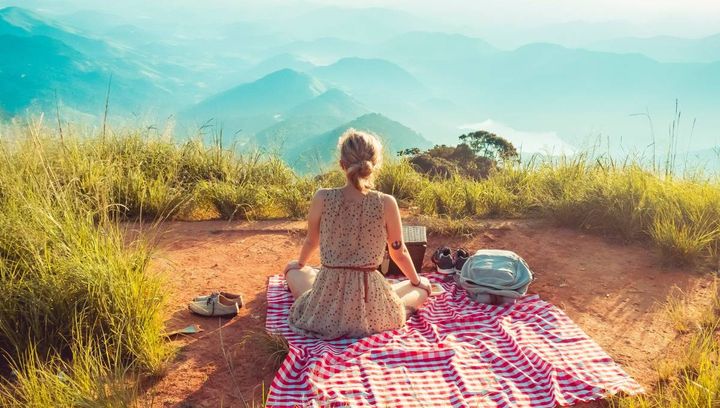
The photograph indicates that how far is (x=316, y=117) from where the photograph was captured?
554ft

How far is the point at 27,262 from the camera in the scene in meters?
3.35

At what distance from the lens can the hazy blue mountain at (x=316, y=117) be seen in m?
151

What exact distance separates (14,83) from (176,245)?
176m

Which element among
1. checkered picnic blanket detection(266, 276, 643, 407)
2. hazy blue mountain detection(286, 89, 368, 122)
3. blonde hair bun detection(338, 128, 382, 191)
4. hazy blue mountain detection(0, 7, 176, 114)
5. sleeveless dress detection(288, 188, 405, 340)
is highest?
hazy blue mountain detection(0, 7, 176, 114)

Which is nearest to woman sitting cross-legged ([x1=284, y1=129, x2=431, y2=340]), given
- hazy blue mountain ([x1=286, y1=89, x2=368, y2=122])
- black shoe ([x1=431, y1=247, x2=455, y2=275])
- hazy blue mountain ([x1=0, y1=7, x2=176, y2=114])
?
black shoe ([x1=431, y1=247, x2=455, y2=275])

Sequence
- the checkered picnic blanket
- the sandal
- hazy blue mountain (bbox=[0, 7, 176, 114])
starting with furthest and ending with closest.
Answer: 1. hazy blue mountain (bbox=[0, 7, 176, 114])
2. the sandal
3. the checkered picnic blanket

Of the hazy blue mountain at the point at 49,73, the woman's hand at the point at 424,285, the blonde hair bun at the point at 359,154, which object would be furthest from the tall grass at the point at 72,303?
the hazy blue mountain at the point at 49,73

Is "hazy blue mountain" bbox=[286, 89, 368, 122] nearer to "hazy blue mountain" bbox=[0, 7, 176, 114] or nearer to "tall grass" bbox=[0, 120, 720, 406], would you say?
"hazy blue mountain" bbox=[0, 7, 176, 114]

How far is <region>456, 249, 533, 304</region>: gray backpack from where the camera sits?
4.15 meters

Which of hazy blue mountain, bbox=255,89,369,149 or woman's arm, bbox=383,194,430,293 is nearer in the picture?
woman's arm, bbox=383,194,430,293

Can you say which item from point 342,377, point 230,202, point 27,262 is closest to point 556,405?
point 342,377

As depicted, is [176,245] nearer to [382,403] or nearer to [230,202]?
[230,202]

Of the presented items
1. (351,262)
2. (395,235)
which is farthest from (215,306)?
(395,235)

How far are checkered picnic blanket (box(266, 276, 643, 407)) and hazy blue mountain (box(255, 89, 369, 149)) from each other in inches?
5427
